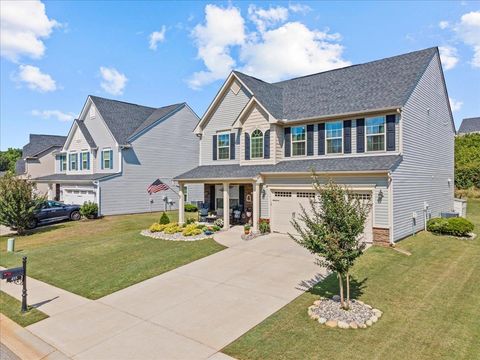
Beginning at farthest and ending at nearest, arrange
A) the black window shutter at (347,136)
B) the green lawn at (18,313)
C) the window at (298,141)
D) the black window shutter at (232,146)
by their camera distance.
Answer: the black window shutter at (232,146), the window at (298,141), the black window shutter at (347,136), the green lawn at (18,313)

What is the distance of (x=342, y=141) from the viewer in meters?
17.0

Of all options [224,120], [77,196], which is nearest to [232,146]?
[224,120]

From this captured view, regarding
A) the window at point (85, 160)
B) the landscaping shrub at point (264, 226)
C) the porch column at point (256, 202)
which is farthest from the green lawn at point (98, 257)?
the window at point (85, 160)

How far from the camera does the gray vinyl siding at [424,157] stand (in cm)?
1555

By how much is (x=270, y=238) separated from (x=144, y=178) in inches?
674

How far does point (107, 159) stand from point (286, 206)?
19.2 m

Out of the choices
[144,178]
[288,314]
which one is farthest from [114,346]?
[144,178]

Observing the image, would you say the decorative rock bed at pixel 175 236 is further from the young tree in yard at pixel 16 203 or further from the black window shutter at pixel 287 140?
the young tree in yard at pixel 16 203

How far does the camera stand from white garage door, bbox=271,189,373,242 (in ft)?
56.3

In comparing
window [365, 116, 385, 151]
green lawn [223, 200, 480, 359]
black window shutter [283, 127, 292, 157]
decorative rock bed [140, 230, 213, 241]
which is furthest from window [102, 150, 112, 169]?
green lawn [223, 200, 480, 359]

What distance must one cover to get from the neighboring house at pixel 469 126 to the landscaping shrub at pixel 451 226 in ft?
165

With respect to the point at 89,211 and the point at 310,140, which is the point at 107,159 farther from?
the point at 310,140

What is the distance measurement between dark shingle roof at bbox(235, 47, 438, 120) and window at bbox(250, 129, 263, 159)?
5.22 feet

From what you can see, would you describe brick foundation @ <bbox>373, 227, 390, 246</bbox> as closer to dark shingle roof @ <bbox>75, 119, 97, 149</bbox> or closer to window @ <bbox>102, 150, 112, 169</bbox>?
window @ <bbox>102, 150, 112, 169</bbox>
